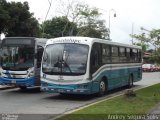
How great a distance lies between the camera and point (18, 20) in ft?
141

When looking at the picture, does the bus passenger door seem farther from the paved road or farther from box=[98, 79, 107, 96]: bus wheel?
the paved road

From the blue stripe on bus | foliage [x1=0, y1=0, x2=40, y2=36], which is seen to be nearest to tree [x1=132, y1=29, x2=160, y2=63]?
the blue stripe on bus

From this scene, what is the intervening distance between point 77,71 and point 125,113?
219 inches

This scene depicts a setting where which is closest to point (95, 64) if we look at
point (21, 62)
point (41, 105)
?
point (41, 105)

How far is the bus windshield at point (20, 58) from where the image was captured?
826 inches

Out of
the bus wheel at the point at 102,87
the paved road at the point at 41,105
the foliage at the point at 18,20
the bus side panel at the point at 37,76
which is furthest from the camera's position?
the foliage at the point at 18,20

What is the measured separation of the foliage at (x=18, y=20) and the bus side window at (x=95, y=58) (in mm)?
22761

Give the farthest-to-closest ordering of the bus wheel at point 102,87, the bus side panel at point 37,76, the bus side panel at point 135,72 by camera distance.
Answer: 1. the bus side panel at point 135,72
2. the bus side panel at point 37,76
3. the bus wheel at point 102,87

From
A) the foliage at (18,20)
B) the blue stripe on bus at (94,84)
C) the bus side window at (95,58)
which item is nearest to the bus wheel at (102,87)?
the blue stripe on bus at (94,84)

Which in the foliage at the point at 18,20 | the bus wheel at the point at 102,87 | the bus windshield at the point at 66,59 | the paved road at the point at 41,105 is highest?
the foliage at the point at 18,20

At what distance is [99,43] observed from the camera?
1992 centimetres

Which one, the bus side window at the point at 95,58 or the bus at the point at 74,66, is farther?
the bus side window at the point at 95,58

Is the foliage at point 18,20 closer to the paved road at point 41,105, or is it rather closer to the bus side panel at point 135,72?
the bus side panel at point 135,72

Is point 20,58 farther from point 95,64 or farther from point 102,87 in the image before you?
point 102,87
